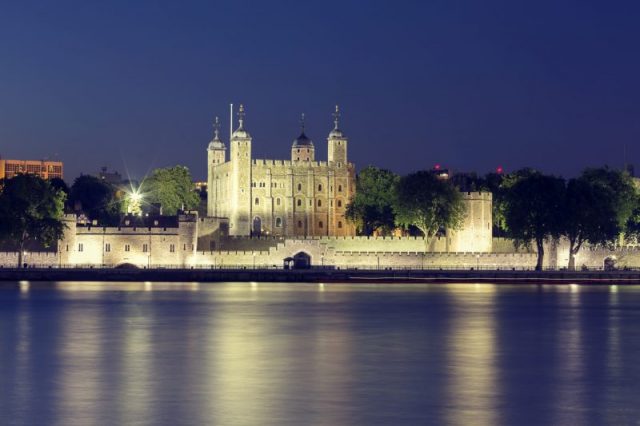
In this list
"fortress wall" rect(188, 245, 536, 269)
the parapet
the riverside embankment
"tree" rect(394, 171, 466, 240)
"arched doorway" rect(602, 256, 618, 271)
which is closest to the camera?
the riverside embankment

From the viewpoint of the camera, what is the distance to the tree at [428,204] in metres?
105

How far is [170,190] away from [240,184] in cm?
1449

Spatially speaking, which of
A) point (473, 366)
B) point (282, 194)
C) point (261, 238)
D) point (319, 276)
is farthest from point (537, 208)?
point (473, 366)

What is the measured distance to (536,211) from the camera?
100125 mm

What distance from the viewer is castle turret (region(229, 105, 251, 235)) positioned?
12062 cm

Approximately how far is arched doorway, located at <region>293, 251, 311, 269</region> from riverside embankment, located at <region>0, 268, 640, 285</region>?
2.96 m

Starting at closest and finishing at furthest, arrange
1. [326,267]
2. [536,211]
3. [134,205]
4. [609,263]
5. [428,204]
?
1. [536,211]
2. [326,267]
3. [428,204]
4. [609,263]
5. [134,205]

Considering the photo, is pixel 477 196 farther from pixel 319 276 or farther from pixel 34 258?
pixel 34 258

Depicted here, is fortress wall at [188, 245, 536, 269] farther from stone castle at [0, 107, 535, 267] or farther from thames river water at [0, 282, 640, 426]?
thames river water at [0, 282, 640, 426]

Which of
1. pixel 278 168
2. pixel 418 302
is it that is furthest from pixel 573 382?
pixel 278 168

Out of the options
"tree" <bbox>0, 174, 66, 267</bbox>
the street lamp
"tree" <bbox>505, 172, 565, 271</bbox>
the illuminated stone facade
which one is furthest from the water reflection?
the street lamp

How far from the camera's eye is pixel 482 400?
30.2m

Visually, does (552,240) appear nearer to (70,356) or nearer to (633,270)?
(633,270)

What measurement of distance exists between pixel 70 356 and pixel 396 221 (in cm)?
6912
